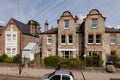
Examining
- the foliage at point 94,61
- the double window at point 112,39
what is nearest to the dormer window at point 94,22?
the double window at point 112,39

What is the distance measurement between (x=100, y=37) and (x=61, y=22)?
8.45 meters

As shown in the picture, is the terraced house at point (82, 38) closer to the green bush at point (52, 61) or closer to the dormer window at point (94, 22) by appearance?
the dormer window at point (94, 22)

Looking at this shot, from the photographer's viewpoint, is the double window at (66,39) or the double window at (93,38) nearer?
the double window at (93,38)

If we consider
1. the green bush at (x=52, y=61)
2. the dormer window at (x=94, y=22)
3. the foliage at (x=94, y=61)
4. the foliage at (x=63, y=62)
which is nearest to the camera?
the foliage at (x=63, y=62)

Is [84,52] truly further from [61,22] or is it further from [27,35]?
[27,35]

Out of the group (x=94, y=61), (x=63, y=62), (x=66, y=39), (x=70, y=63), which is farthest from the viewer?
(x=66, y=39)

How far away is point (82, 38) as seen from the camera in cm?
3547

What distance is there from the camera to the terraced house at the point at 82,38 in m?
33.8

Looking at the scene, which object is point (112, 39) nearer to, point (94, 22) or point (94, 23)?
point (94, 23)

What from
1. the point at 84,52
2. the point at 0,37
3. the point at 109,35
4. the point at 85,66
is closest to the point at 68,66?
the point at 85,66

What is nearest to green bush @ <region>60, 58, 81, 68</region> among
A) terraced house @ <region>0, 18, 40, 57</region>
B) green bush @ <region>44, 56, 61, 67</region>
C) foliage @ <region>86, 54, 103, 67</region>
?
green bush @ <region>44, 56, 61, 67</region>

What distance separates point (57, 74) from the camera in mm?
14484

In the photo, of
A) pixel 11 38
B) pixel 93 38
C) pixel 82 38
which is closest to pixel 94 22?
pixel 93 38

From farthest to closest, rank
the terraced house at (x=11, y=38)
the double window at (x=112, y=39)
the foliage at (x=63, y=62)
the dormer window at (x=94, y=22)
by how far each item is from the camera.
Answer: the terraced house at (x=11, y=38), the double window at (x=112, y=39), the dormer window at (x=94, y=22), the foliage at (x=63, y=62)
